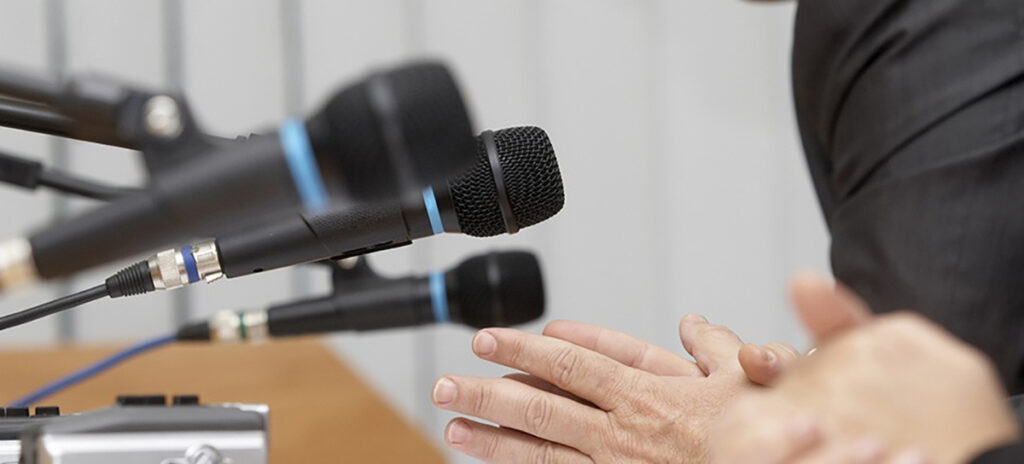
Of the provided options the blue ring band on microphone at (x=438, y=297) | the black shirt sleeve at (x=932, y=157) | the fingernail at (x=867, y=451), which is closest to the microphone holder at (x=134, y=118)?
the fingernail at (x=867, y=451)

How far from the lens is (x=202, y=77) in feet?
6.20

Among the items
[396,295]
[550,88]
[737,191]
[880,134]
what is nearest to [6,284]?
[396,295]

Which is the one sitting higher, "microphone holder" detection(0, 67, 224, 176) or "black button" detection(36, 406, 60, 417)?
"microphone holder" detection(0, 67, 224, 176)

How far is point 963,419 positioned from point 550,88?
1829 mm

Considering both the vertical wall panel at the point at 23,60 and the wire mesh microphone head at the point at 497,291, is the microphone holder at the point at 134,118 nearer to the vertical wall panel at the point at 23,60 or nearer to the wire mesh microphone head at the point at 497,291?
the wire mesh microphone head at the point at 497,291

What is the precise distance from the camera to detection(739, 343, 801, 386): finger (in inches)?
A: 28.5

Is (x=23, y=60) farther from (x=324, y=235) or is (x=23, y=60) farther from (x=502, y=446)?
(x=324, y=235)

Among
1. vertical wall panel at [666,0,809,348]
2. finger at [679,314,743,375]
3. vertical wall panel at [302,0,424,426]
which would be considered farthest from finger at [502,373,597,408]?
vertical wall panel at [666,0,809,348]

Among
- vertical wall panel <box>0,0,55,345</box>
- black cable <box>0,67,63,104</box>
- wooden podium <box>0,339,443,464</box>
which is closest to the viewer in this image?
black cable <box>0,67,63,104</box>

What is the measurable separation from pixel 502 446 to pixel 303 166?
17.6 inches

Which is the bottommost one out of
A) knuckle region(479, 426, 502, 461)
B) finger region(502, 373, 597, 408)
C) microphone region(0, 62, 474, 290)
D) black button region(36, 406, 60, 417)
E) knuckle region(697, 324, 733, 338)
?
knuckle region(479, 426, 502, 461)

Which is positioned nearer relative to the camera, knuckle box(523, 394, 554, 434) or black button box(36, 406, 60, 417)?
black button box(36, 406, 60, 417)

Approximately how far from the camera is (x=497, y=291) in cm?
83

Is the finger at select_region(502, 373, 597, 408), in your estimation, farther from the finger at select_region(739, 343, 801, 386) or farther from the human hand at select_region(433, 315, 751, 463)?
the finger at select_region(739, 343, 801, 386)
